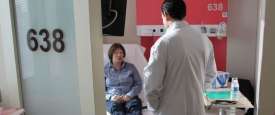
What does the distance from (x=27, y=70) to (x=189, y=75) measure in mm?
1003

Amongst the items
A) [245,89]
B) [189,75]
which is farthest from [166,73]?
[245,89]

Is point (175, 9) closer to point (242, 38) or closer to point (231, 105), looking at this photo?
point (231, 105)

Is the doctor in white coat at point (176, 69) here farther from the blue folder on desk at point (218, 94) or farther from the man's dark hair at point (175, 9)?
the blue folder on desk at point (218, 94)

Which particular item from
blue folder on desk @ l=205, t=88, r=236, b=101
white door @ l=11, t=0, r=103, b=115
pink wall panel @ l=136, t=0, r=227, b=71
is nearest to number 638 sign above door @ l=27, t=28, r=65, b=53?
white door @ l=11, t=0, r=103, b=115

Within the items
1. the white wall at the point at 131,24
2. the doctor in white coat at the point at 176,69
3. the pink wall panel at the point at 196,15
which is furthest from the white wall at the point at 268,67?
the white wall at the point at 131,24

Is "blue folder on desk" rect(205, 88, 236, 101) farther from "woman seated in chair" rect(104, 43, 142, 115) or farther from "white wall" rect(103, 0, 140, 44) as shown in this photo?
"white wall" rect(103, 0, 140, 44)

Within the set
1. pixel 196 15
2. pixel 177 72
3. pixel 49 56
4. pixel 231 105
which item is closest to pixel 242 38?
pixel 196 15

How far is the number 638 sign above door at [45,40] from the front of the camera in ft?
4.68

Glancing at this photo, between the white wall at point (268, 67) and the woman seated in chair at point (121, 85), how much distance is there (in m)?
1.29

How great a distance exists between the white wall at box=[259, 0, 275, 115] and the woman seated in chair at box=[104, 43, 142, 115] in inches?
50.9

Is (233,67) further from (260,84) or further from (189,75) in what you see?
(189,75)

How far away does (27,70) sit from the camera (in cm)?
153

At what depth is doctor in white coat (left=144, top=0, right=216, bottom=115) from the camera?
1865 millimetres

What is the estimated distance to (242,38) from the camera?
10.3 ft
